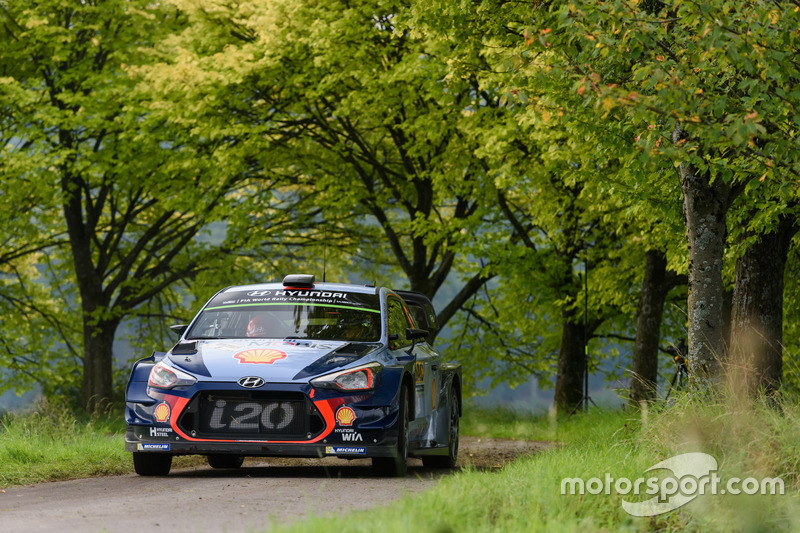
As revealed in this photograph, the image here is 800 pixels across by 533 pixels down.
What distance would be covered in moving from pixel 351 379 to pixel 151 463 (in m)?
2.13

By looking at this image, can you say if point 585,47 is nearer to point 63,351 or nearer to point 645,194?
point 645,194

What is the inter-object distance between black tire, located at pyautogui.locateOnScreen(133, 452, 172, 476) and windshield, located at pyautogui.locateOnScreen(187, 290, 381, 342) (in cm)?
118

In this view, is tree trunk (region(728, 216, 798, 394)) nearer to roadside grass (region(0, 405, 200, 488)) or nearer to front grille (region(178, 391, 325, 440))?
front grille (region(178, 391, 325, 440))

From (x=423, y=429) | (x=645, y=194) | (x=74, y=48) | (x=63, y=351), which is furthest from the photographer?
(x=63, y=351)

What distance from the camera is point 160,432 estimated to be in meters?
9.65

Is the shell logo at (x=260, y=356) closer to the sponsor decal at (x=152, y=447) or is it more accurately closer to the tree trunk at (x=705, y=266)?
the sponsor decal at (x=152, y=447)

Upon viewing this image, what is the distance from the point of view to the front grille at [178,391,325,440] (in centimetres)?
945

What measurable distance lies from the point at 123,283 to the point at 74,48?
6.06 metres

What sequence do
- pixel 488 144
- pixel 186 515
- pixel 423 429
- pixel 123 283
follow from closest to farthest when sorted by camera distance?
1. pixel 186 515
2. pixel 423 429
3. pixel 488 144
4. pixel 123 283

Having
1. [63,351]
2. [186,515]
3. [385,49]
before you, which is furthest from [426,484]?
[63,351]

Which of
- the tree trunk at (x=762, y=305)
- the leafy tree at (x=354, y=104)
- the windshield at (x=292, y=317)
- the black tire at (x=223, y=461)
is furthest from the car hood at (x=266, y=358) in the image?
the leafy tree at (x=354, y=104)

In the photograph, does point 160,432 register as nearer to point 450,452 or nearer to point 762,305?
point 450,452

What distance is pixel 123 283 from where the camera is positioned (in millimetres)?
28250

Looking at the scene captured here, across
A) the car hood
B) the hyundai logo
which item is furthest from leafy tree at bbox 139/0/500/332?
the hyundai logo
